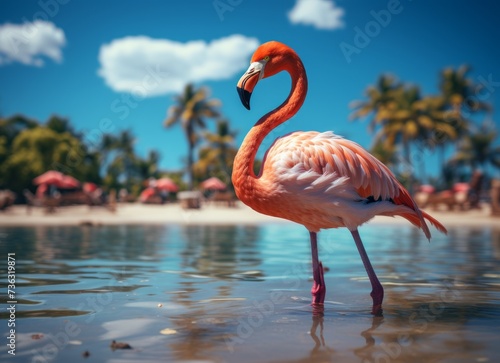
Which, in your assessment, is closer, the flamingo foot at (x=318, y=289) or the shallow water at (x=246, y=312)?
the shallow water at (x=246, y=312)

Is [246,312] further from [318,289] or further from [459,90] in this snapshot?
[459,90]

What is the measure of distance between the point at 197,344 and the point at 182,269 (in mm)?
4107

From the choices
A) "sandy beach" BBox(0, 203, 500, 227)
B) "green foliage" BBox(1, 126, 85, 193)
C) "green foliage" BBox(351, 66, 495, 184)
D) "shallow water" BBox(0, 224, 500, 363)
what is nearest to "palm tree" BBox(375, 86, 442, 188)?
"green foliage" BBox(351, 66, 495, 184)

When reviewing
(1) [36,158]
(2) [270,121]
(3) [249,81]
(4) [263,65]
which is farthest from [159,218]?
(3) [249,81]

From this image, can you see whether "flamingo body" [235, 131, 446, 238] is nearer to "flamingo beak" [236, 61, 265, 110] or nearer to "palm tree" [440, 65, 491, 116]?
"flamingo beak" [236, 61, 265, 110]

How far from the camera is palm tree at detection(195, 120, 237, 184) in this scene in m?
49.1

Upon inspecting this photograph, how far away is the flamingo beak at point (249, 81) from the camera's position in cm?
425

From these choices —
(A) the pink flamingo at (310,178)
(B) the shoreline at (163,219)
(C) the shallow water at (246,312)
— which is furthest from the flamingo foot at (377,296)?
(B) the shoreline at (163,219)

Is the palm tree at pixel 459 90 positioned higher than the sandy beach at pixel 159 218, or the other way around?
the palm tree at pixel 459 90

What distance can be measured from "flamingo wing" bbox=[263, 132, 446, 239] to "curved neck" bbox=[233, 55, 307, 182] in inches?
5.6

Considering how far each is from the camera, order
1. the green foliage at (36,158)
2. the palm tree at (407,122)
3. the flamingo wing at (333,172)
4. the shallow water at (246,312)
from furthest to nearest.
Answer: the palm tree at (407,122), the green foliage at (36,158), the flamingo wing at (333,172), the shallow water at (246,312)

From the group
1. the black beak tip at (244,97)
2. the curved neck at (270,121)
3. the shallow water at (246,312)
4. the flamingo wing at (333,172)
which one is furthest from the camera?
the curved neck at (270,121)

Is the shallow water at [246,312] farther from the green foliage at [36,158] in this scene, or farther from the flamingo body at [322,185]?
the green foliage at [36,158]

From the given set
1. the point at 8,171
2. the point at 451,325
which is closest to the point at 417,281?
the point at 451,325
